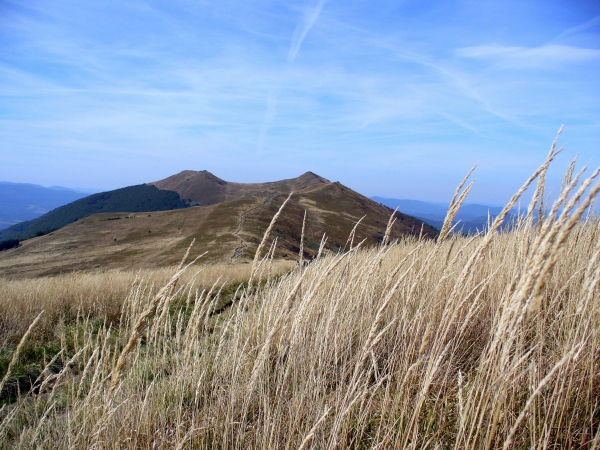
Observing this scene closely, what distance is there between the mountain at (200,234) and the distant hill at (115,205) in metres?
61.4

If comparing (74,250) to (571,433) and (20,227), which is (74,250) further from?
(20,227)

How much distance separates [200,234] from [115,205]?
342ft

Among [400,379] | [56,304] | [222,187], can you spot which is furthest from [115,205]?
[400,379]

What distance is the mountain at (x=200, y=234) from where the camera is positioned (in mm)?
37125

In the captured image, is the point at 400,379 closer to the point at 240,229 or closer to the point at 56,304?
the point at 56,304

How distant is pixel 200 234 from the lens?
45906 millimetres

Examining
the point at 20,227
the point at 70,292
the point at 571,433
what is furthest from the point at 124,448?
the point at 20,227

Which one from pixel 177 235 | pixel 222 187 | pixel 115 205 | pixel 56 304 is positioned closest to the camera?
pixel 56 304

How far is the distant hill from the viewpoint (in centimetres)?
12369

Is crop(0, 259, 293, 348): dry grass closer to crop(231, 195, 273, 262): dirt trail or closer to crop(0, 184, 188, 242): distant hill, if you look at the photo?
crop(231, 195, 273, 262): dirt trail

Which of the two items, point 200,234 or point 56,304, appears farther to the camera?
point 200,234

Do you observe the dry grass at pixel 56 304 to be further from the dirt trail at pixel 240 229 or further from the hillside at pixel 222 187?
the hillside at pixel 222 187

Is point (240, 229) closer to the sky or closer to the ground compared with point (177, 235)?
closer to the sky

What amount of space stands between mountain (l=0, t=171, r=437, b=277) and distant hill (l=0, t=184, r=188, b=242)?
202 ft
